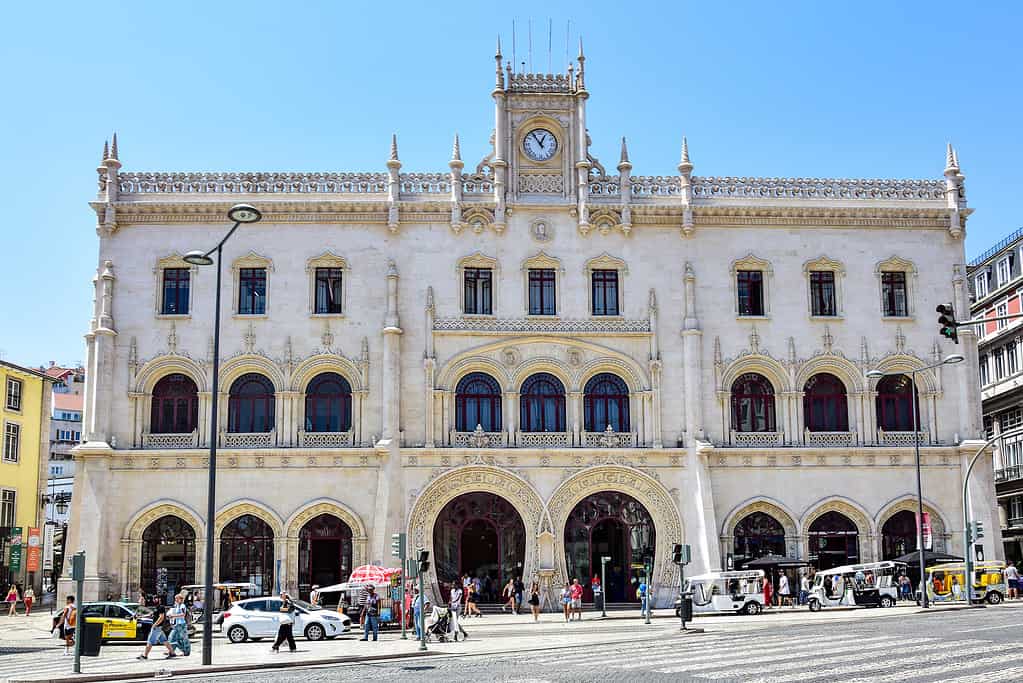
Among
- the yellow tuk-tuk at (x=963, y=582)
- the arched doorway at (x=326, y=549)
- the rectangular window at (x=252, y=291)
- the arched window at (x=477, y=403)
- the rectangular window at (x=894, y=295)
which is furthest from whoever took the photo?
the rectangular window at (x=894, y=295)

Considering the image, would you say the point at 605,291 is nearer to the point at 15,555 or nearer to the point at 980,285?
the point at 980,285

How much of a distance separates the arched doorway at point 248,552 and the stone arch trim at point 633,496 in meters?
11.0

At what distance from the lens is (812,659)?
2317 cm

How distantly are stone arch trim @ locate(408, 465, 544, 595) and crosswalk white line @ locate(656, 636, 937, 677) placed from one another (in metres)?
20.7

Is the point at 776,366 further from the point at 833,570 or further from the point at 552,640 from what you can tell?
the point at 552,640

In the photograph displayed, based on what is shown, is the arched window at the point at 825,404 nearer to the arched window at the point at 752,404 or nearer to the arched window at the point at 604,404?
the arched window at the point at 752,404

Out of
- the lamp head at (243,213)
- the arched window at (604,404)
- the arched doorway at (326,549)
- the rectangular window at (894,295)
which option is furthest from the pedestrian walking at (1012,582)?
the lamp head at (243,213)

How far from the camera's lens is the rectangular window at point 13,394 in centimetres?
6538

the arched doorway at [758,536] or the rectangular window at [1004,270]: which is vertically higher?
the rectangular window at [1004,270]

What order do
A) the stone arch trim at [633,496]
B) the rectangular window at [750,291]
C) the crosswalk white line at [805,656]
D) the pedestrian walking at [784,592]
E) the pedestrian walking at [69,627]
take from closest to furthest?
the crosswalk white line at [805,656]
the pedestrian walking at [69,627]
the pedestrian walking at [784,592]
the stone arch trim at [633,496]
the rectangular window at [750,291]

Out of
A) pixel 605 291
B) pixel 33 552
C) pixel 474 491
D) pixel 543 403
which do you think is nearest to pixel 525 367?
pixel 543 403

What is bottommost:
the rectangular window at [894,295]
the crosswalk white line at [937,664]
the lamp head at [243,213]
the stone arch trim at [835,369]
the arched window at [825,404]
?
the crosswalk white line at [937,664]

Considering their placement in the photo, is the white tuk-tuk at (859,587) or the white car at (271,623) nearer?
the white car at (271,623)

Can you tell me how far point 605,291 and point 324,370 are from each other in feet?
A: 38.6
